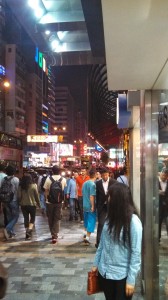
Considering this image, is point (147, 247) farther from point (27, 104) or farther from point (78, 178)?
point (27, 104)

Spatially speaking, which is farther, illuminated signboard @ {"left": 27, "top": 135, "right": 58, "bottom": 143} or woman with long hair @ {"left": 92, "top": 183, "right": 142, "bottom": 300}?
illuminated signboard @ {"left": 27, "top": 135, "right": 58, "bottom": 143}

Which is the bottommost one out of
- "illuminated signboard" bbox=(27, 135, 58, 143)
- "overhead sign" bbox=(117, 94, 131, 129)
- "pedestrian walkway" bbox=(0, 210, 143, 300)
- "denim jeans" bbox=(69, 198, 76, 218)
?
"pedestrian walkway" bbox=(0, 210, 143, 300)

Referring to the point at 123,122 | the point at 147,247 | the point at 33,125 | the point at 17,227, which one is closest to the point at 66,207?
the point at 17,227

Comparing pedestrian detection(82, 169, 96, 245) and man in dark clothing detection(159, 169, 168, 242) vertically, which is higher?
man in dark clothing detection(159, 169, 168, 242)

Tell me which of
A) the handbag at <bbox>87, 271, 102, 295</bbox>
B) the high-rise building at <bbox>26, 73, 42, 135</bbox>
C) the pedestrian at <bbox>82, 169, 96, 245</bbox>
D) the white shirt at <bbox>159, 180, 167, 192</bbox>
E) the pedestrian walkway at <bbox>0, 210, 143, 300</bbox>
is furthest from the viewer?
the high-rise building at <bbox>26, 73, 42, 135</bbox>

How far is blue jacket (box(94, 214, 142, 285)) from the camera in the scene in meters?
3.12

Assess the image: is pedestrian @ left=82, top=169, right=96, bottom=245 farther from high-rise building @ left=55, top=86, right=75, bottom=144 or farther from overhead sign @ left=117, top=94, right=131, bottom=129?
high-rise building @ left=55, top=86, right=75, bottom=144

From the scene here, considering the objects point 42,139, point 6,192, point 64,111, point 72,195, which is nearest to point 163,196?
point 6,192

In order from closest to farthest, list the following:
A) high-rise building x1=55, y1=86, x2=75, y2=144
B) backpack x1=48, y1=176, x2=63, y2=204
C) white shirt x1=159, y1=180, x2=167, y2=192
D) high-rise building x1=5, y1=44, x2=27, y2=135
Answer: white shirt x1=159, y1=180, x2=167, y2=192 → backpack x1=48, y1=176, x2=63, y2=204 → high-rise building x1=5, y1=44, x2=27, y2=135 → high-rise building x1=55, y1=86, x2=75, y2=144

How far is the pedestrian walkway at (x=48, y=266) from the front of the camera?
538cm

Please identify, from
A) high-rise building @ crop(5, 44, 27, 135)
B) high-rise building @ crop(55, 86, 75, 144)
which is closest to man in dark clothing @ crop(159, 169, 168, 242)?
high-rise building @ crop(5, 44, 27, 135)

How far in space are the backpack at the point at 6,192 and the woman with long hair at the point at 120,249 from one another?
259 inches

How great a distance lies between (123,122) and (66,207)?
23.9ft

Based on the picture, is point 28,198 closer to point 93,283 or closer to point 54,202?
point 54,202
